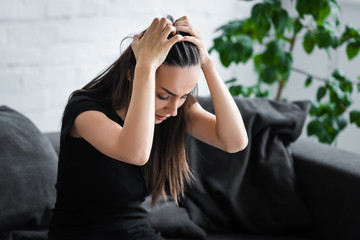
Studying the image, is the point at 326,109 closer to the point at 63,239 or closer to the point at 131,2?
the point at 131,2

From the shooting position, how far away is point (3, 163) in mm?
1457

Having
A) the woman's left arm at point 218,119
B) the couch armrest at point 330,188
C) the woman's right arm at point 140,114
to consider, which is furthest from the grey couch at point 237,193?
the woman's right arm at point 140,114

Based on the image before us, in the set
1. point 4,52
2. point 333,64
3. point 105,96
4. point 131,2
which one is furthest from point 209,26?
point 105,96

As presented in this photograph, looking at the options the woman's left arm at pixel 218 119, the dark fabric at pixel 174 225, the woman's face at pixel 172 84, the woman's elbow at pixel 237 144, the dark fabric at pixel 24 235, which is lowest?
the dark fabric at pixel 174 225

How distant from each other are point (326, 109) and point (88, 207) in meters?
1.33

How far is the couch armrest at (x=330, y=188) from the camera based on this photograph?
5.21 ft

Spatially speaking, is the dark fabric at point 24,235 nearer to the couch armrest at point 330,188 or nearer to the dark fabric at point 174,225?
the dark fabric at point 174,225

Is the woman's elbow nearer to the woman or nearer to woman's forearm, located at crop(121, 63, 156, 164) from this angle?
the woman

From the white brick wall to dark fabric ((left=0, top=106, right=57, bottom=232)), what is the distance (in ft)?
1.43

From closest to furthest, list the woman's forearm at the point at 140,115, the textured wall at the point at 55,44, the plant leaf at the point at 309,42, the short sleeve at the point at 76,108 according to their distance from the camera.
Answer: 1. the woman's forearm at the point at 140,115
2. the short sleeve at the point at 76,108
3. the textured wall at the point at 55,44
4. the plant leaf at the point at 309,42

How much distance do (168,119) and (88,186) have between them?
295mm

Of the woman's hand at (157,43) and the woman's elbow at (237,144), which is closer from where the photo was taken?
the woman's hand at (157,43)

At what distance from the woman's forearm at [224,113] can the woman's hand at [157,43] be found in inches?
7.6

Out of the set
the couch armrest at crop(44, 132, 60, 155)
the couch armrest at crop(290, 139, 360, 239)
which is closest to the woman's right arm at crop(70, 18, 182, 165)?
the couch armrest at crop(44, 132, 60, 155)
